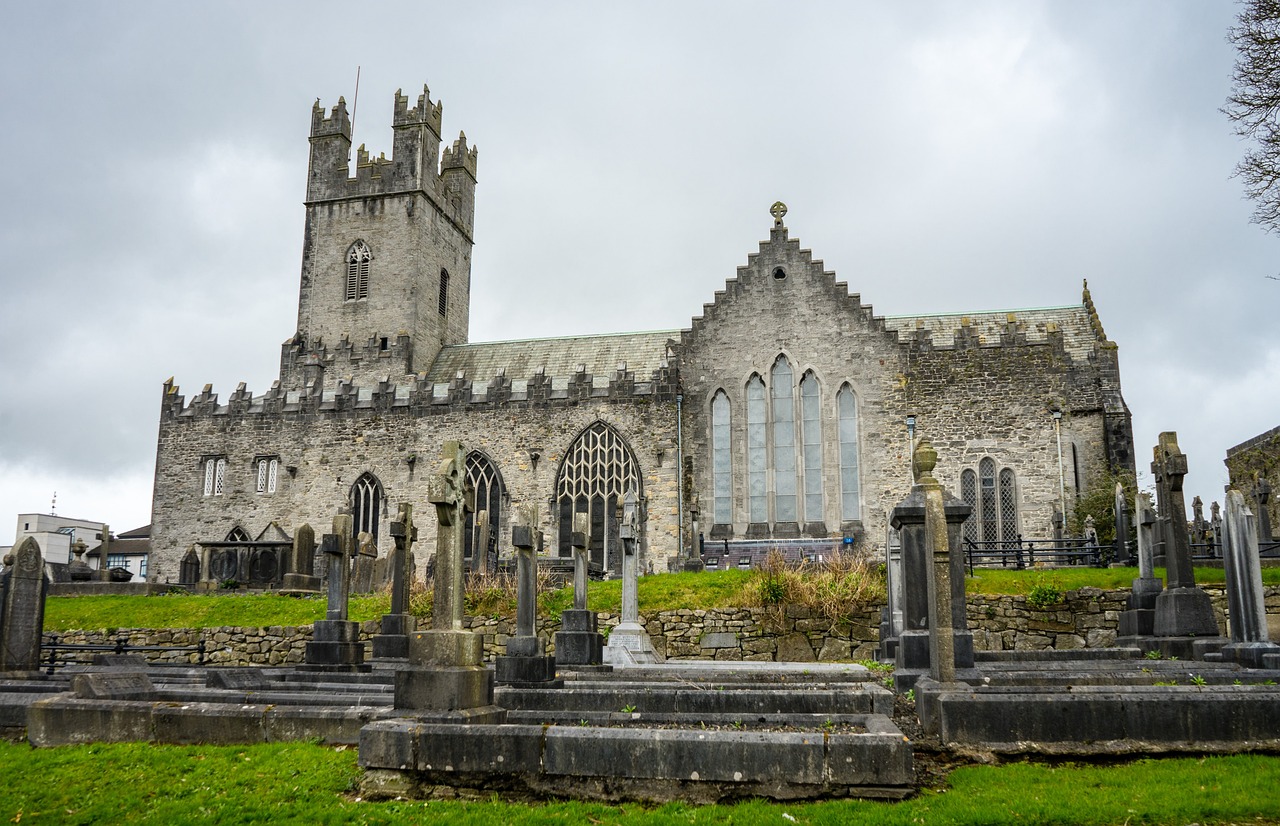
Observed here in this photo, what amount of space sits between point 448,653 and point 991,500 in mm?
25709

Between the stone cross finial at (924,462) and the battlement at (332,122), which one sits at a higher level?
the battlement at (332,122)

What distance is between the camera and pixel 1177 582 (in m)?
15.6

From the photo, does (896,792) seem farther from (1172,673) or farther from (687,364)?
(687,364)

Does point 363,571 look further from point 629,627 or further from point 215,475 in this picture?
point 215,475

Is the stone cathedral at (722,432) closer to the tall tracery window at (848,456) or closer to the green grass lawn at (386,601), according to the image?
the tall tracery window at (848,456)

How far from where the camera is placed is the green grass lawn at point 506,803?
7.23m

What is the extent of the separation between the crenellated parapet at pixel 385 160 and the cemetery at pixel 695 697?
31.6 metres

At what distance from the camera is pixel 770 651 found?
21516mm

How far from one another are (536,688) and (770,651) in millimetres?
10046

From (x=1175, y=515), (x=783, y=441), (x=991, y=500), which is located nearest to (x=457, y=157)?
(x=783, y=441)

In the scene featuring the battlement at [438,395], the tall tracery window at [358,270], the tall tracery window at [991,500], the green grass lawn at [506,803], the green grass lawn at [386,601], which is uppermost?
the tall tracery window at [358,270]

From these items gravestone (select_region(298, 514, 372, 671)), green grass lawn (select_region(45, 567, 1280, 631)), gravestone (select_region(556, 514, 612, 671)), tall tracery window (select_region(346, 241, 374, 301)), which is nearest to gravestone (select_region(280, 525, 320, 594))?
green grass lawn (select_region(45, 567, 1280, 631))

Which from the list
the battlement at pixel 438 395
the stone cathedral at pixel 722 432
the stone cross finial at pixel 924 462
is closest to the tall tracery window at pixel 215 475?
the stone cathedral at pixel 722 432

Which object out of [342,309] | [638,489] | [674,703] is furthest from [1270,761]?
[342,309]
